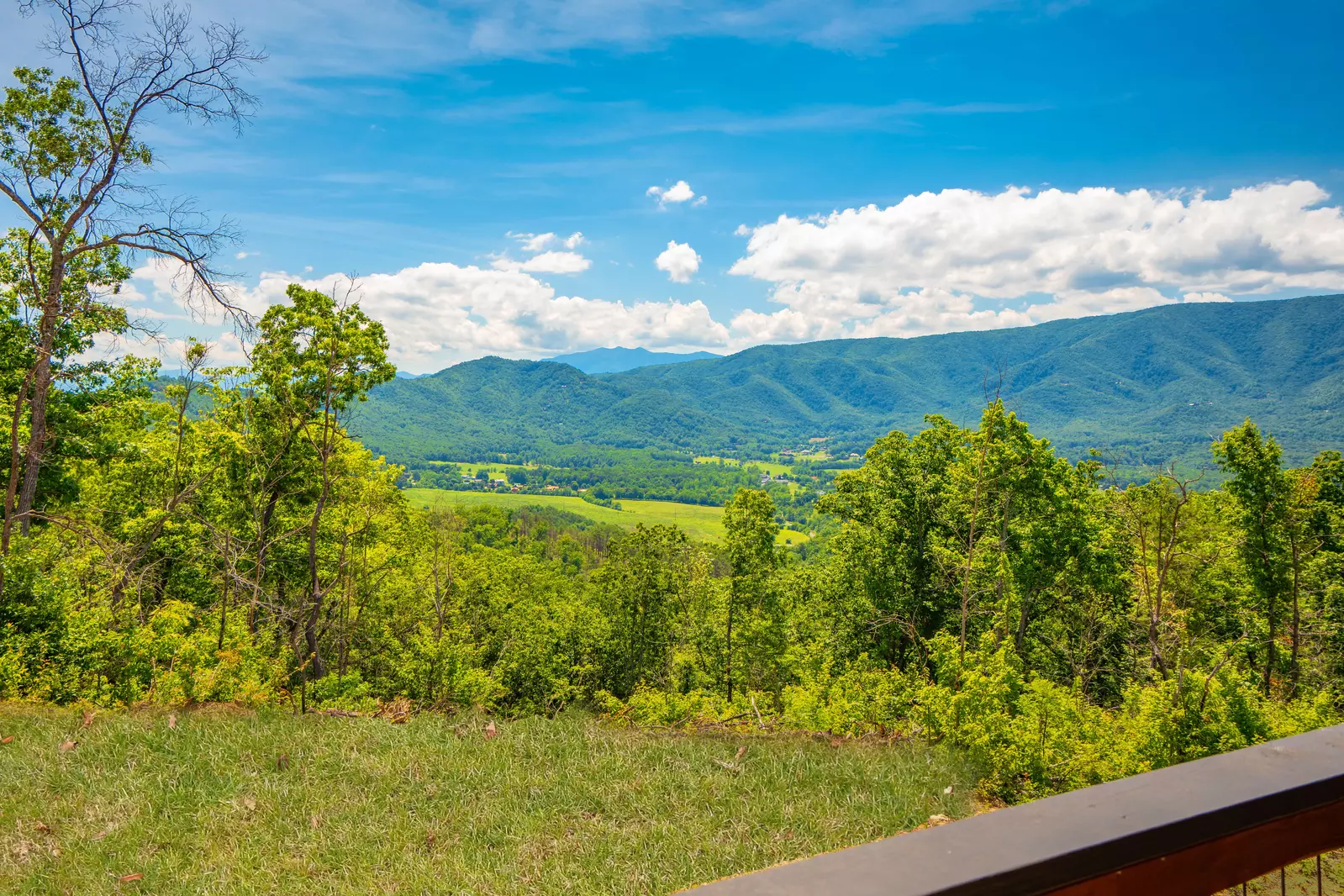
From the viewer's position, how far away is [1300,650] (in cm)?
2108

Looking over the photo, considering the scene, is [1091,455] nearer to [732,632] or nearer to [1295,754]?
[732,632]

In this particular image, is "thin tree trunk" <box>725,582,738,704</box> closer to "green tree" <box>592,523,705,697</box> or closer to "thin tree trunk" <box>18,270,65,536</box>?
"green tree" <box>592,523,705,697</box>

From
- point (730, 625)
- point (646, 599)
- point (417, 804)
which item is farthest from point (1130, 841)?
point (646, 599)

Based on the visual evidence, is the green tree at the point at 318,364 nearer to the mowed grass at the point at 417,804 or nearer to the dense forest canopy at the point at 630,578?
the dense forest canopy at the point at 630,578

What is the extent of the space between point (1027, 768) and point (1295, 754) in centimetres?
867

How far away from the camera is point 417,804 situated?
6.70m

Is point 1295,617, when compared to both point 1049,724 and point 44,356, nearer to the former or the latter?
point 1049,724

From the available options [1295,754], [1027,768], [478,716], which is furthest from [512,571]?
[1295,754]

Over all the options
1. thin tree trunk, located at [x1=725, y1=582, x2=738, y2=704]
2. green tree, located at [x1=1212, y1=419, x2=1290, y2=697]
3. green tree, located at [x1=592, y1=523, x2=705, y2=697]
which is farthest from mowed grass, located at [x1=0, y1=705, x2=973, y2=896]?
green tree, located at [x1=1212, y1=419, x2=1290, y2=697]

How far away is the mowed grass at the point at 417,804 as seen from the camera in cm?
549

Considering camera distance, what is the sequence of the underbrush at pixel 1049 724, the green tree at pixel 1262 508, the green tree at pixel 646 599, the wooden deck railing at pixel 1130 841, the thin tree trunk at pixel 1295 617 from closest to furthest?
the wooden deck railing at pixel 1130 841 → the underbrush at pixel 1049 724 → the thin tree trunk at pixel 1295 617 → the green tree at pixel 1262 508 → the green tree at pixel 646 599

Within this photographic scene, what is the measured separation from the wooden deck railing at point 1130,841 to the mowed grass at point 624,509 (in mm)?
116228

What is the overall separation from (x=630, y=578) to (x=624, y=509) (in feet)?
455

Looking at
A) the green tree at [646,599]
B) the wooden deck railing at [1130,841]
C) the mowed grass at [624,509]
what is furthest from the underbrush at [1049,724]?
the mowed grass at [624,509]
